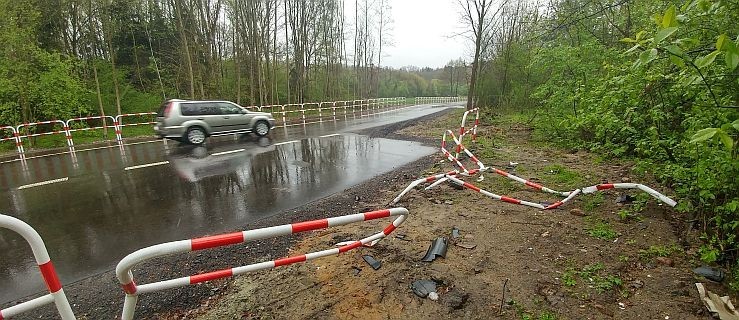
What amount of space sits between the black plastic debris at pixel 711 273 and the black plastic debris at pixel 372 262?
306 centimetres

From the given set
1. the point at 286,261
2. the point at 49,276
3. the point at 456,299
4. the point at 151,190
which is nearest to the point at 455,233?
the point at 456,299

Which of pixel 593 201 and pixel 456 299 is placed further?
pixel 593 201

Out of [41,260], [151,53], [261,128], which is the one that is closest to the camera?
[41,260]

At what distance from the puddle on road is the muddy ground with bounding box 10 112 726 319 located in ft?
2.50

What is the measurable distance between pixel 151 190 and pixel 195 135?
5.76m

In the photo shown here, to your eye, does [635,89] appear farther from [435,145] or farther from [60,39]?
[60,39]

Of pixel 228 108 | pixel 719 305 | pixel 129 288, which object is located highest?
pixel 228 108

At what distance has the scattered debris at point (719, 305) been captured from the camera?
2729mm

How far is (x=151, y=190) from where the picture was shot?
712cm

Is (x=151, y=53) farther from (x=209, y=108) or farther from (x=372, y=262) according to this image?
(x=372, y=262)

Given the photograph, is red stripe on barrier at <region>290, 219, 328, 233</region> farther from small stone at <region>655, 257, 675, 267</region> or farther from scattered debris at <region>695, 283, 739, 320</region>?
small stone at <region>655, 257, 675, 267</region>

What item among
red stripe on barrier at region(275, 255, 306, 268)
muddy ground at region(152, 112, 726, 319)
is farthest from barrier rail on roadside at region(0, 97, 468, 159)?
red stripe on barrier at region(275, 255, 306, 268)

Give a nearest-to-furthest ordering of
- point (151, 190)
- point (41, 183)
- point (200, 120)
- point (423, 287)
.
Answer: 1. point (423, 287)
2. point (151, 190)
3. point (41, 183)
4. point (200, 120)

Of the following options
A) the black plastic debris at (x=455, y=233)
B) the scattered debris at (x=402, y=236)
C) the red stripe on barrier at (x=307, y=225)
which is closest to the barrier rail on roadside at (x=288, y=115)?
the black plastic debris at (x=455, y=233)
